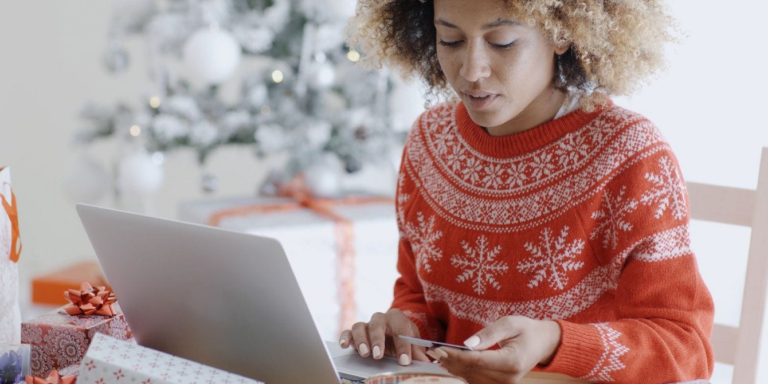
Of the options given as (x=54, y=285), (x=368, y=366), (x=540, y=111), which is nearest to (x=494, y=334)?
(x=368, y=366)

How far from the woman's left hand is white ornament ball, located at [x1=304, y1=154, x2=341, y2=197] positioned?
5.28 ft

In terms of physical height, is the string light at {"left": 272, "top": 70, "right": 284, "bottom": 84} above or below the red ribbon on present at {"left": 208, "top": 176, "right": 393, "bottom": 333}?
above

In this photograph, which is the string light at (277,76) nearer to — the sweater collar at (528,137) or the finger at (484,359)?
the sweater collar at (528,137)

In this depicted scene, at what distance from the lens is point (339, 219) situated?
2242 millimetres

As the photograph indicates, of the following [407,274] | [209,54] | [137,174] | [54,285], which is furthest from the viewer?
[54,285]

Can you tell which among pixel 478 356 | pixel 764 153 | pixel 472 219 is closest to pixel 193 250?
pixel 478 356

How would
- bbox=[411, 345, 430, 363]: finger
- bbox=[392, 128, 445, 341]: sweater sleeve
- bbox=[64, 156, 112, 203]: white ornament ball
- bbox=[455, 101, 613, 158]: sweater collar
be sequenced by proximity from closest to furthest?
bbox=[411, 345, 430, 363]: finger < bbox=[455, 101, 613, 158]: sweater collar < bbox=[392, 128, 445, 341]: sweater sleeve < bbox=[64, 156, 112, 203]: white ornament ball

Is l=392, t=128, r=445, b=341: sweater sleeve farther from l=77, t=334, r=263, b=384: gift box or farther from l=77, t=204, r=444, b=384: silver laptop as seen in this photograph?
l=77, t=334, r=263, b=384: gift box

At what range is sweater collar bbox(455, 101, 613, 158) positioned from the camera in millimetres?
1060

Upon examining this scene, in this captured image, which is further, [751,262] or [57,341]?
[751,262]

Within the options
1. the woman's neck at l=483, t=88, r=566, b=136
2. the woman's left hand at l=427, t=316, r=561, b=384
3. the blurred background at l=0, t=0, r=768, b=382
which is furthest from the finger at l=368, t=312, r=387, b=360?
the blurred background at l=0, t=0, r=768, b=382

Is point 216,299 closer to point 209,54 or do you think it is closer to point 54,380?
point 54,380

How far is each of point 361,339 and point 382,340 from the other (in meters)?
0.02

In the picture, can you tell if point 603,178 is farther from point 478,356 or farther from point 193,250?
point 193,250
